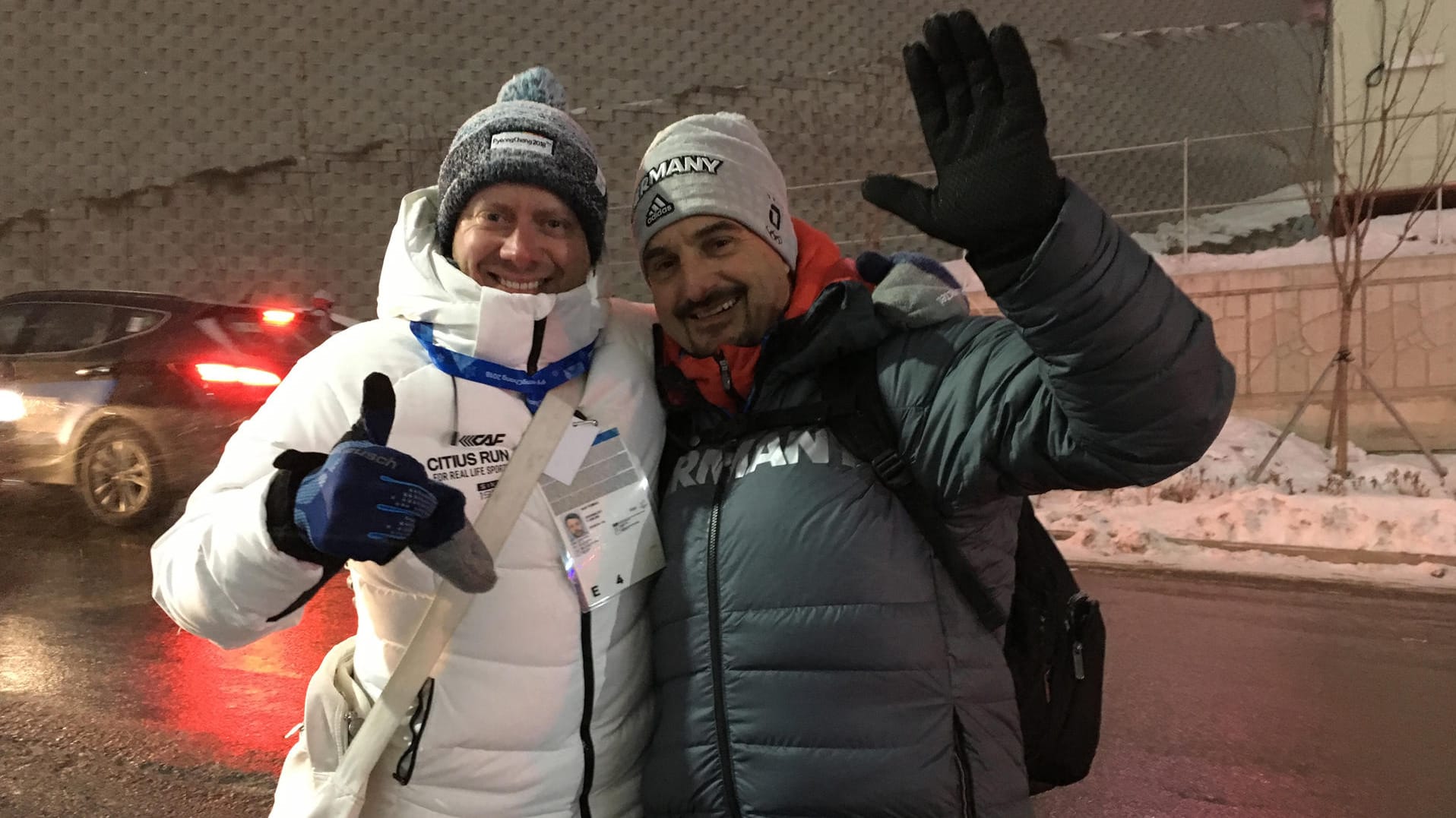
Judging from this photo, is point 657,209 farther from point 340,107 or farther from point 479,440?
point 340,107

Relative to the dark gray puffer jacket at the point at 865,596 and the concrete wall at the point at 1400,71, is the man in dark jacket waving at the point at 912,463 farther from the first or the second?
the concrete wall at the point at 1400,71

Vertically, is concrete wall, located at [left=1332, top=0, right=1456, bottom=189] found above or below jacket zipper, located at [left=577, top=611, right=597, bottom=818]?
above

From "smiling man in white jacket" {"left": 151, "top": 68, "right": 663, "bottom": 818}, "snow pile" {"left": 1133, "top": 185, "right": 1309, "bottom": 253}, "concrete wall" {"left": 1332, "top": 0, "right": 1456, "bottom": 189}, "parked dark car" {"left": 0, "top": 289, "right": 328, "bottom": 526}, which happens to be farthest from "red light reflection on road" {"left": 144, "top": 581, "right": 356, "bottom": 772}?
"concrete wall" {"left": 1332, "top": 0, "right": 1456, "bottom": 189}

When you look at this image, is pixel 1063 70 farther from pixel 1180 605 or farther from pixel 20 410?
pixel 20 410

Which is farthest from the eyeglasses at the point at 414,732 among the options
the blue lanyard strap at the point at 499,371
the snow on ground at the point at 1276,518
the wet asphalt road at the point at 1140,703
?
the snow on ground at the point at 1276,518

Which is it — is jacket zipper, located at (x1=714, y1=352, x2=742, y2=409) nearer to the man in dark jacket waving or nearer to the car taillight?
the man in dark jacket waving

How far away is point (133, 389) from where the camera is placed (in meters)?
5.16

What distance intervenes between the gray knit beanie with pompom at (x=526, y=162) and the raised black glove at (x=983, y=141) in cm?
77

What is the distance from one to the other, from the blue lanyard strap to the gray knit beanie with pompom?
0.26m

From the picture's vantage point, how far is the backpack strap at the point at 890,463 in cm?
128

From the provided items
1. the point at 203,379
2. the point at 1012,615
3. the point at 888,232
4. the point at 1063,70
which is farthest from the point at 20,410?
the point at 1063,70

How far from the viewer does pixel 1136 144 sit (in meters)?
10.1

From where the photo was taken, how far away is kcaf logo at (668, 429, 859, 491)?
1.33 metres

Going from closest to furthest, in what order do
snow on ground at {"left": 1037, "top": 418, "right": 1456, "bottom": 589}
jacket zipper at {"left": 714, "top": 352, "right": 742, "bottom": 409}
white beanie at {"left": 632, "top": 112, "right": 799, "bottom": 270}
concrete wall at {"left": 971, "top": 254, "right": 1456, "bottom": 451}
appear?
jacket zipper at {"left": 714, "top": 352, "right": 742, "bottom": 409}
white beanie at {"left": 632, "top": 112, "right": 799, "bottom": 270}
snow on ground at {"left": 1037, "top": 418, "right": 1456, "bottom": 589}
concrete wall at {"left": 971, "top": 254, "right": 1456, "bottom": 451}
